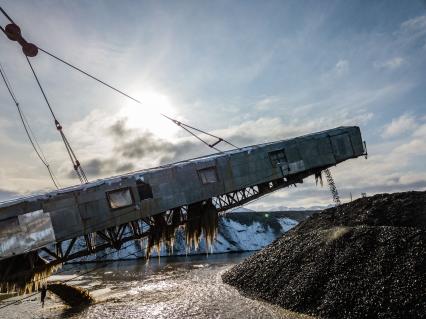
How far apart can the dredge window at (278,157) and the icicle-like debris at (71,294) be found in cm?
1583

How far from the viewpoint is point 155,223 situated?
1639 centimetres

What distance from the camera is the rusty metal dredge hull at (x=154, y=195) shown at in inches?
528

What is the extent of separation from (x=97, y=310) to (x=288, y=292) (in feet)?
38.3

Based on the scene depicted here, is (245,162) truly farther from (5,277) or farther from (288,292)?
(5,277)

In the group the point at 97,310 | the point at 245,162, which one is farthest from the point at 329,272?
the point at 97,310

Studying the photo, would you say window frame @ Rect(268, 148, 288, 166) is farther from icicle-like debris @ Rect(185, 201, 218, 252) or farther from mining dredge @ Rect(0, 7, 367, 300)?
icicle-like debris @ Rect(185, 201, 218, 252)

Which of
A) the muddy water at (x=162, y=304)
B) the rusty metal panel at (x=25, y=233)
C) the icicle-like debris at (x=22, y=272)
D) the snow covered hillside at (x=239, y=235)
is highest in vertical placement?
the rusty metal panel at (x=25, y=233)

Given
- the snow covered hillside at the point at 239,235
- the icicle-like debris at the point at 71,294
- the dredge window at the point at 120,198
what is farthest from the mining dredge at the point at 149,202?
the snow covered hillside at the point at 239,235

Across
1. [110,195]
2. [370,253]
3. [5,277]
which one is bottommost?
[370,253]

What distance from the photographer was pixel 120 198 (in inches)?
601

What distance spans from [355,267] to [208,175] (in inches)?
327

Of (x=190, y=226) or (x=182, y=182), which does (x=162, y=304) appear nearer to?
(x=190, y=226)

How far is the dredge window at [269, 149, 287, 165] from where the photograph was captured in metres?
18.9

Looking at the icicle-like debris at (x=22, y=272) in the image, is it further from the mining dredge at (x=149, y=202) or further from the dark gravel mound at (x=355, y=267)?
the dark gravel mound at (x=355, y=267)
